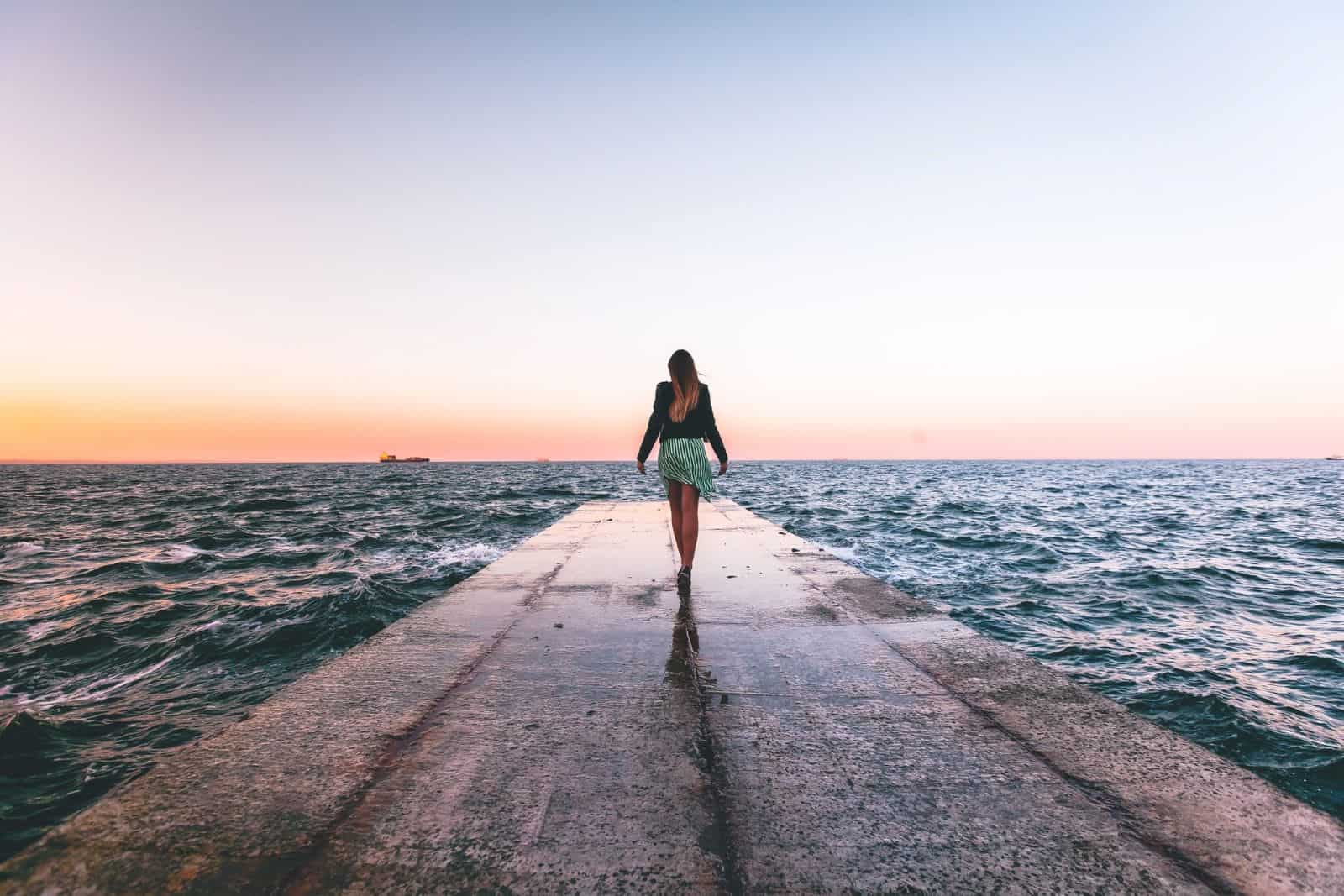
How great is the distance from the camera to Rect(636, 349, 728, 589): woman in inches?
194

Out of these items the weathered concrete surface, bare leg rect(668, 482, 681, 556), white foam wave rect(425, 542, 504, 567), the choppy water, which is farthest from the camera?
white foam wave rect(425, 542, 504, 567)

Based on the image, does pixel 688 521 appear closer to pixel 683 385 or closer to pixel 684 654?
pixel 683 385

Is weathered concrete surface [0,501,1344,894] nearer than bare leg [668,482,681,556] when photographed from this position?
Yes

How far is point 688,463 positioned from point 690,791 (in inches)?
126

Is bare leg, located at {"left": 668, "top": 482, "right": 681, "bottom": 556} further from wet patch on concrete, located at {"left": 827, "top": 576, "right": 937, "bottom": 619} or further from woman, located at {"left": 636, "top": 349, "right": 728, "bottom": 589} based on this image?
wet patch on concrete, located at {"left": 827, "top": 576, "right": 937, "bottom": 619}

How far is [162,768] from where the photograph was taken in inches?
80.1

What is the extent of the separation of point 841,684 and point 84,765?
4.01m

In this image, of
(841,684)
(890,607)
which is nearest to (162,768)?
(841,684)

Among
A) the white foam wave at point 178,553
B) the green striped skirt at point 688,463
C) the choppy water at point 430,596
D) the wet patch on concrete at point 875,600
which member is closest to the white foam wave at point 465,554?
the choppy water at point 430,596

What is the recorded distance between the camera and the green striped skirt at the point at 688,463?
4910mm

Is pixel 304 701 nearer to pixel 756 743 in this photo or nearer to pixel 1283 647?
pixel 756 743

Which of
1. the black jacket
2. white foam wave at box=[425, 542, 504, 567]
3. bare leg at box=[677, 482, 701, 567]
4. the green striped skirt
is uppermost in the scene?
the black jacket

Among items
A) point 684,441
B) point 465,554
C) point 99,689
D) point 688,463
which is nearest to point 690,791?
point 688,463

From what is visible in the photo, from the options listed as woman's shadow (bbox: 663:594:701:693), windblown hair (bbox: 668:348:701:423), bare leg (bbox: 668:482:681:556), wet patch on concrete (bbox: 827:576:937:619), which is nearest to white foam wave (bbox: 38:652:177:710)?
woman's shadow (bbox: 663:594:701:693)
